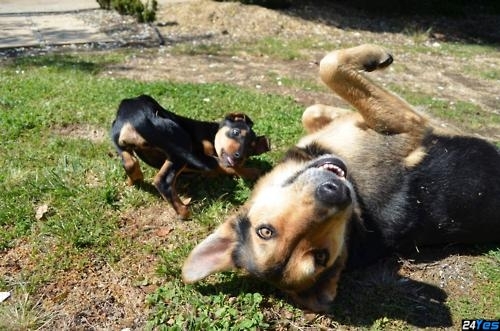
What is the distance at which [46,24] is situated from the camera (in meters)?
13.4

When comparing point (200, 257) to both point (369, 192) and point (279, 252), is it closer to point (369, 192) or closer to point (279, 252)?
point (279, 252)

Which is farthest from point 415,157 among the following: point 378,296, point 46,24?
point 46,24

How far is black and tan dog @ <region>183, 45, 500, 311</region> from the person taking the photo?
3.41 meters

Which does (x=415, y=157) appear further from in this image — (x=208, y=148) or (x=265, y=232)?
(x=208, y=148)

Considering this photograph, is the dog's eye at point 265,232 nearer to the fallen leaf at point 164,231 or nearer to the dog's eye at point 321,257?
the dog's eye at point 321,257

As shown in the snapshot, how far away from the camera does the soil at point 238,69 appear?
12.5ft

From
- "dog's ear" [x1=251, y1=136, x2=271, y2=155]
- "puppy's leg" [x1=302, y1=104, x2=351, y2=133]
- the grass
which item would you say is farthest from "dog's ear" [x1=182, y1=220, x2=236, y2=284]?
"puppy's leg" [x1=302, y1=104, x2=351, y2=133]

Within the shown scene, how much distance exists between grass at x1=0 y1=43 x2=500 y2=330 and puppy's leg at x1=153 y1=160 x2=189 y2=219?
14cm

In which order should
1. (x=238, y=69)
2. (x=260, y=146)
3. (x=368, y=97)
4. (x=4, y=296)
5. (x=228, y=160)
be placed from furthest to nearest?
(x=238, y=69) → (x=260, y=146) → (x=228, y=160) → (x=368, y=97) → (x=4, y=296)

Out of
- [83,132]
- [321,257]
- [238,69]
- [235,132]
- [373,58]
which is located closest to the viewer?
[321,257]

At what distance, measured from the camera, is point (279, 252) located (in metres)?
3.41

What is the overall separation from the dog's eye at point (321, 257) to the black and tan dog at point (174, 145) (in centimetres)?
158

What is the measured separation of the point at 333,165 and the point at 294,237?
0.83 metres

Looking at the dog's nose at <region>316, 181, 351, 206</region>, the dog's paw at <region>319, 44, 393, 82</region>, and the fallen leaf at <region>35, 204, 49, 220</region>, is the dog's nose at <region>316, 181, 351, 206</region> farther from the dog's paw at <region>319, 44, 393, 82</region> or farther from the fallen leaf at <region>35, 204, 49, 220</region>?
the fallen leaf at <region>35, 204, 49, 220</region>
